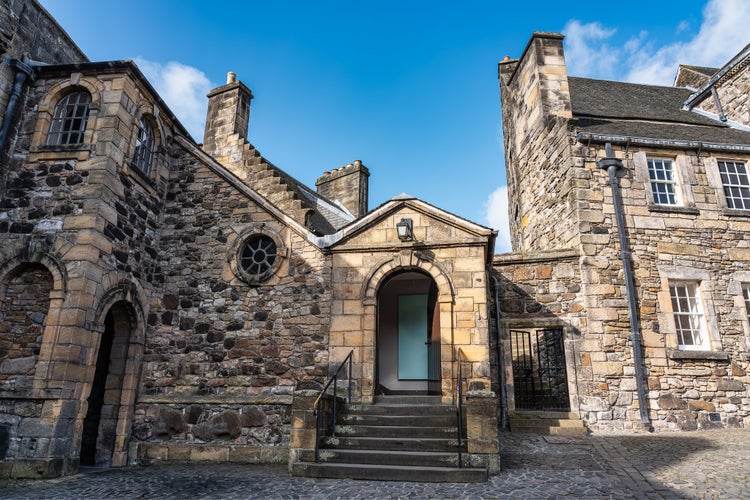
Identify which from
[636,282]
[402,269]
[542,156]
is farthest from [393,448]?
[542,156]

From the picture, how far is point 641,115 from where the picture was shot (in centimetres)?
1387

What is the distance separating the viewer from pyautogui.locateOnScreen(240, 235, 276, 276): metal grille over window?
400 inches

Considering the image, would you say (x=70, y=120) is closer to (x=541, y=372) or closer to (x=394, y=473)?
(x=394, y=473)

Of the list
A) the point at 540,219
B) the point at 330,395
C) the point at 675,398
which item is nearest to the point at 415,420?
the point at 330,395

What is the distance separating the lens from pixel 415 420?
25.8 feet

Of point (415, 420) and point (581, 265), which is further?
point (581, 265)

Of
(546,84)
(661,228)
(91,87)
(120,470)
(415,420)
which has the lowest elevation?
(120,470)

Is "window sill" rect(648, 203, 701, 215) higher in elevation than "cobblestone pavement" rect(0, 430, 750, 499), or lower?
higher

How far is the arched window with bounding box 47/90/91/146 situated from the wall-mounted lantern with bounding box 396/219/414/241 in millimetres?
6229

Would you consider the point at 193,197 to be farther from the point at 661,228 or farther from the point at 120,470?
the point at 661,228

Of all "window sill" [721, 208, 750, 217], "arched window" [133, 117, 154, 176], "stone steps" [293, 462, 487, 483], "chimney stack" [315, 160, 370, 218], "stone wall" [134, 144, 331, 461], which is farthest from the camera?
"chimney stack" [315, 160, 370, 218]

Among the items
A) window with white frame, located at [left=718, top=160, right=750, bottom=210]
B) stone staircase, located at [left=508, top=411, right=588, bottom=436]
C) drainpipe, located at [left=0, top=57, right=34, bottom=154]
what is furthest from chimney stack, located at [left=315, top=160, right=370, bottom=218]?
window with white frame, located at [left=718, top=160, right=750, bottom=210]

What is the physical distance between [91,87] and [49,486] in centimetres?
698

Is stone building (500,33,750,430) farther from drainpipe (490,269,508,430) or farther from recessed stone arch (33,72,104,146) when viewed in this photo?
recessed stone arch (33,72,104,146)
